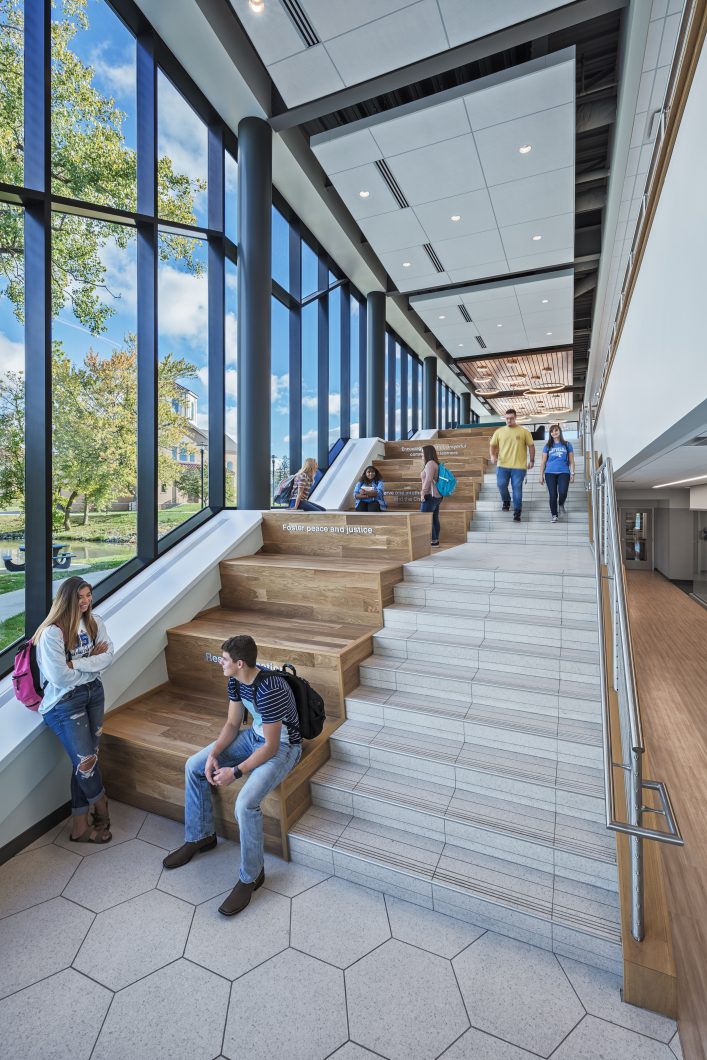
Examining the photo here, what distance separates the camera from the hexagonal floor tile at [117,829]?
246 cm

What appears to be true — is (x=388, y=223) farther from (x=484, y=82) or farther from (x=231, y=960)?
(x=231, y=960)

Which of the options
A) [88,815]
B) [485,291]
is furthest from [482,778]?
[485,291]

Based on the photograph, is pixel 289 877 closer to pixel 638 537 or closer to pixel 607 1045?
pixel 607 1045

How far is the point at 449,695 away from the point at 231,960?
1628 millimetres

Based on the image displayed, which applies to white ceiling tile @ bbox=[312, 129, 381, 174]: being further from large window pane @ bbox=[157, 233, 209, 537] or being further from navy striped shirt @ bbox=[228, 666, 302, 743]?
navy striped shirt @ bbox=[228, 666, 302, 743]

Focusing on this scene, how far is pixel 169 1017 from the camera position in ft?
5.38

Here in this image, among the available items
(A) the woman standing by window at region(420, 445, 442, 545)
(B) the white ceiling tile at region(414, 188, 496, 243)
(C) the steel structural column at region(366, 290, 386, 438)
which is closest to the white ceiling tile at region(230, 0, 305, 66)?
(B) the white ceiling tile at region(414, 188, 496, 243)

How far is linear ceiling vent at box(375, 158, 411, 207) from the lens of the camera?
567 cm

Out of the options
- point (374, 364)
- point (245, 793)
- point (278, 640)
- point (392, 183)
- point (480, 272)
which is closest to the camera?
point (245, 793)

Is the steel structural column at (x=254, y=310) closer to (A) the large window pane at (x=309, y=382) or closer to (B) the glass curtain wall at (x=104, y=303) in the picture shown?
(B) the glass curtain wall at (x=104, y=303)

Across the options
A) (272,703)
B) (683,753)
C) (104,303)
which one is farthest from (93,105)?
(683,753)

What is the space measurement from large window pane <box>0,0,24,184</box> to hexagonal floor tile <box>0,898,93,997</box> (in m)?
4.05

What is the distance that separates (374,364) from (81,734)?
873 cm

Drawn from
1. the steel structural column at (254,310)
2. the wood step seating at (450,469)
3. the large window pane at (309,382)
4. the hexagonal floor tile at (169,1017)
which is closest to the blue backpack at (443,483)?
the wood step seating at (450,469)
